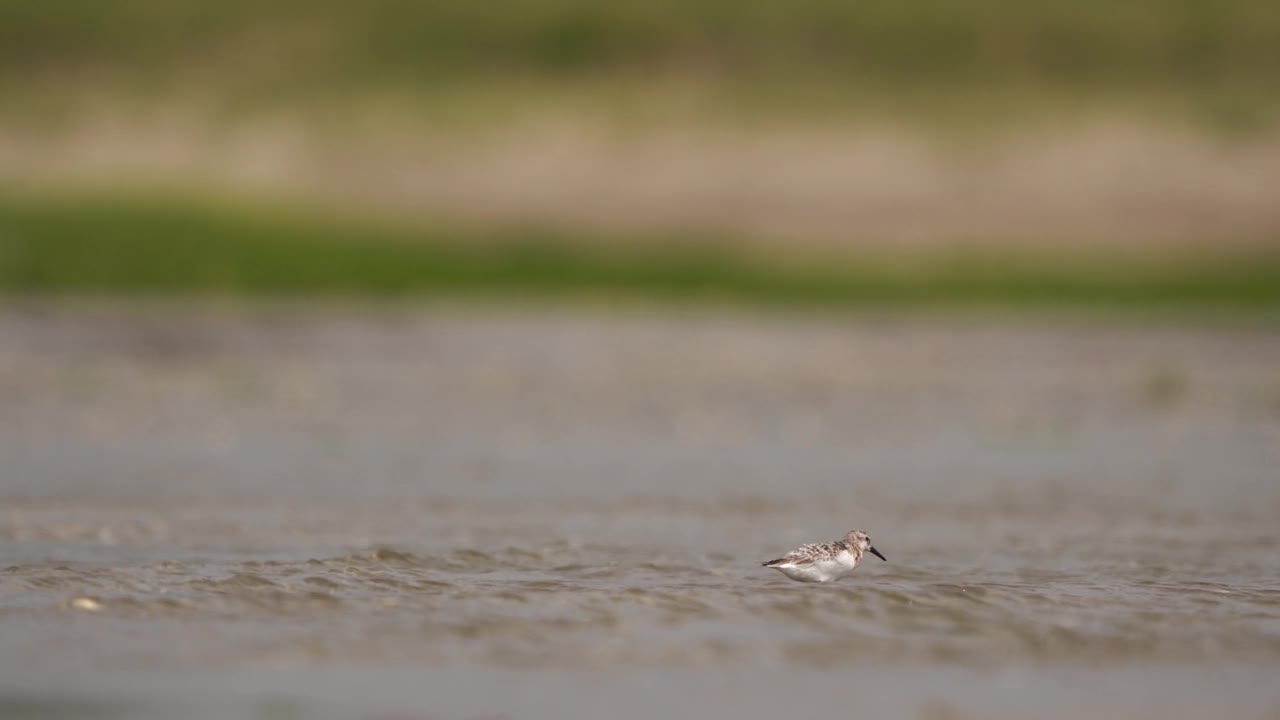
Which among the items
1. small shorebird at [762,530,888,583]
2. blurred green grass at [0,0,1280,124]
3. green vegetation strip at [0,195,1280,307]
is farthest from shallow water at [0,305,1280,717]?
blurred green grass at [0,0,1280,124]

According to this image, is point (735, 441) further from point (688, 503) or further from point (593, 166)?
point (593, 166)

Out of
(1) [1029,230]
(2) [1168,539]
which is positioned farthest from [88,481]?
(1) [1029,230]

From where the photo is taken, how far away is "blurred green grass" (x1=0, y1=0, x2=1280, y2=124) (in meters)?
45.8

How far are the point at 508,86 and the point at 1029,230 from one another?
12759 mm

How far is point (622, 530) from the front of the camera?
37.0 ft

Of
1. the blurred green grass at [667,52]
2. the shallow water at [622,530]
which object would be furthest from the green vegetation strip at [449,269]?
the blurred green grass at [667,52]

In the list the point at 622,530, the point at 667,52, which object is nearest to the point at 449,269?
the point at 667,52

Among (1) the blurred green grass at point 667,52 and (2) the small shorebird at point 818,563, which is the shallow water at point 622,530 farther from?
(1) the blurred green grass at point 667,52

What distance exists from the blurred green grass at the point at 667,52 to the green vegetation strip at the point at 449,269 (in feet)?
31.3

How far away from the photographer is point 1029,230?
3831 cm

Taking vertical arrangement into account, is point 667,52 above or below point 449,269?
above

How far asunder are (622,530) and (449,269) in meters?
21.6

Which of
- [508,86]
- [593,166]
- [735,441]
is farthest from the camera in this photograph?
[508,86]

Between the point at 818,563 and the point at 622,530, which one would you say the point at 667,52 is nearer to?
the point at 622,530
